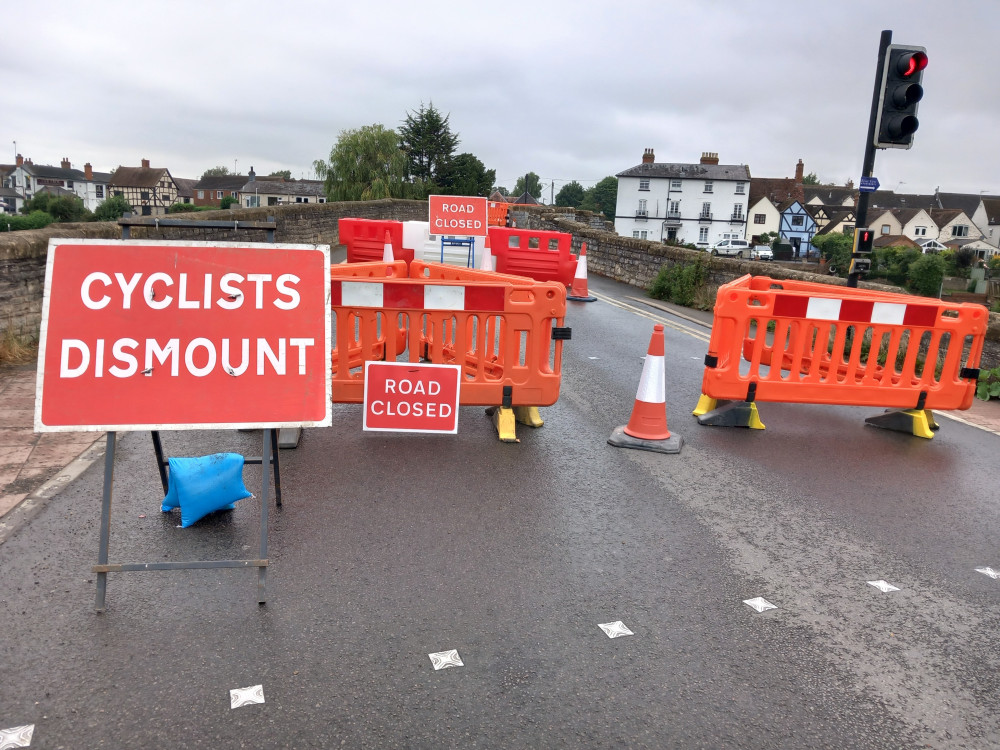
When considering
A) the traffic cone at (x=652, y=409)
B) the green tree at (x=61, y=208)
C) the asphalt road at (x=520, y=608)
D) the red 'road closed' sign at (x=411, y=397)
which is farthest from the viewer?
the green tree at (x=61, y=208)

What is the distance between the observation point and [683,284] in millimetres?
16297

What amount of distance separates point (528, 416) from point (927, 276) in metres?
63.9

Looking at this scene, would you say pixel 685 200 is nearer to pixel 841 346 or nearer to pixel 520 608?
pixel 841 346

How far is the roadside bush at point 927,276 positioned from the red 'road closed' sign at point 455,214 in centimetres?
5441

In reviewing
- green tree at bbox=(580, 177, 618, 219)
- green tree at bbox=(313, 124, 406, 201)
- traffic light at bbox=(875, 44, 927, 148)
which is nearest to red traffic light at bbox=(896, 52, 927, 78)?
traffic light at bbox=(875, 44, 927, 148)

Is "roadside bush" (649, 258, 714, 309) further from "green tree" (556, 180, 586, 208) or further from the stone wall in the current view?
"green tree" (556, 180, 586, 208)

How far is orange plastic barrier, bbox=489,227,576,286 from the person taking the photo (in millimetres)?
16016

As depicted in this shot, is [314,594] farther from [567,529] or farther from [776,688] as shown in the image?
[776,688]

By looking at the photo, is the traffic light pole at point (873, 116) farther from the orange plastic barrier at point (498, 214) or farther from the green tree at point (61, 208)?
the green tree at point (61, 208)

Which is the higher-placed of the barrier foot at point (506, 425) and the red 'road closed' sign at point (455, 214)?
the red 'road closed' sign at point (455, 214)

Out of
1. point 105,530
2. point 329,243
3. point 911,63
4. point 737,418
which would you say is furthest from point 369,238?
point 105,530

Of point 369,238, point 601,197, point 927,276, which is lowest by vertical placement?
point 927,276

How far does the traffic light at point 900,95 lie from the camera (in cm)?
921

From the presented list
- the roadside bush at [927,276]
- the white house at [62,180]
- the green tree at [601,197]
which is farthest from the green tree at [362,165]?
the green tree at [601,197]
